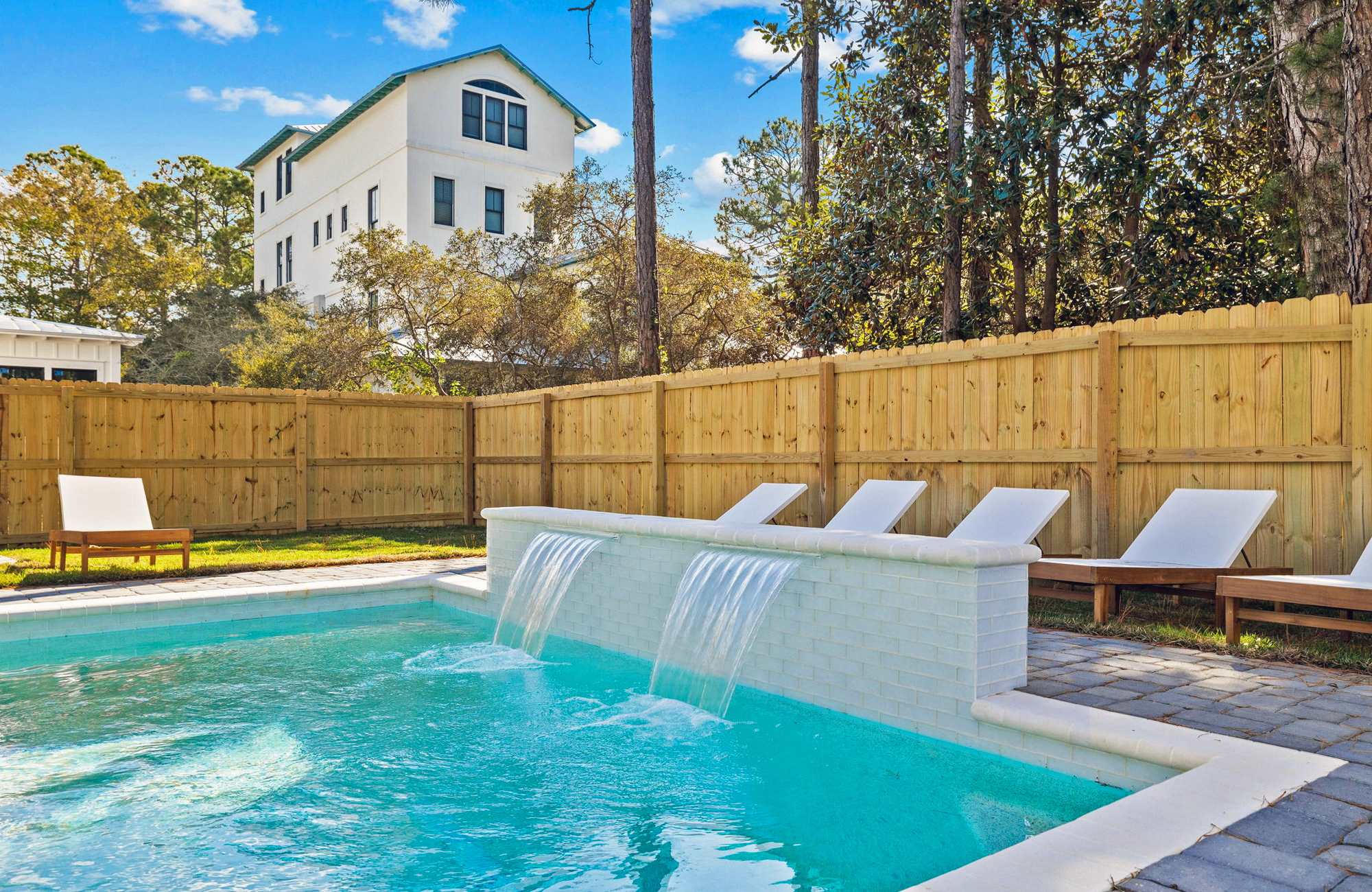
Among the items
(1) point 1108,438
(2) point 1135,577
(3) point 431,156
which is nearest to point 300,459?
(1) point 1108,438

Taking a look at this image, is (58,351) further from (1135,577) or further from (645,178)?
(1135,577)

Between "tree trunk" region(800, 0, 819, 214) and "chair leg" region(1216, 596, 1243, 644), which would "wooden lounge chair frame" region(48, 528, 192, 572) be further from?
"tree trunk" region(800, 0, 819, 214)

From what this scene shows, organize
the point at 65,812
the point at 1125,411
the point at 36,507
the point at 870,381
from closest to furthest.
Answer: the point at 65,812, the point at 1125,411, the point at 870,381, the point at 36,507

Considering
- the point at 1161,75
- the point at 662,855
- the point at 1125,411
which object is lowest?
the point at 662,855

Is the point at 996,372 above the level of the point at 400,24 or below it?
below

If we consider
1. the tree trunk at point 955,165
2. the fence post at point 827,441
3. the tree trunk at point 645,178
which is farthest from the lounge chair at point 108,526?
the tree trunk at point 955,165

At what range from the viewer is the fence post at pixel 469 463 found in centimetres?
1329

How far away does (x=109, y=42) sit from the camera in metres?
26.5

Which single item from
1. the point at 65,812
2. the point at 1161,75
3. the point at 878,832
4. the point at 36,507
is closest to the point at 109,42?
the point at 36,507

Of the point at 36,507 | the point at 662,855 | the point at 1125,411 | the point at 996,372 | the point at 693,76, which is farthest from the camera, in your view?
the point at 693,76

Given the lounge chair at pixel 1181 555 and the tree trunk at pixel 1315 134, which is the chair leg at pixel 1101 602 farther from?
the tree trunk at pixel 1315 134

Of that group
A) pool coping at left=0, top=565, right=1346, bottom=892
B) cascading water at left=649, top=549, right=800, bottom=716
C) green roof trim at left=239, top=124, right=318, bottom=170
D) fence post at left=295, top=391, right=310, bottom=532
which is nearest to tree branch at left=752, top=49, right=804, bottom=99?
fence post at left=295, top=391, right=310, bottom=532

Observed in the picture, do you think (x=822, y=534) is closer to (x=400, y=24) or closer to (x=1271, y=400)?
(x=1271, y=400)

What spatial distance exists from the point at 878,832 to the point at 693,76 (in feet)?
74.7
